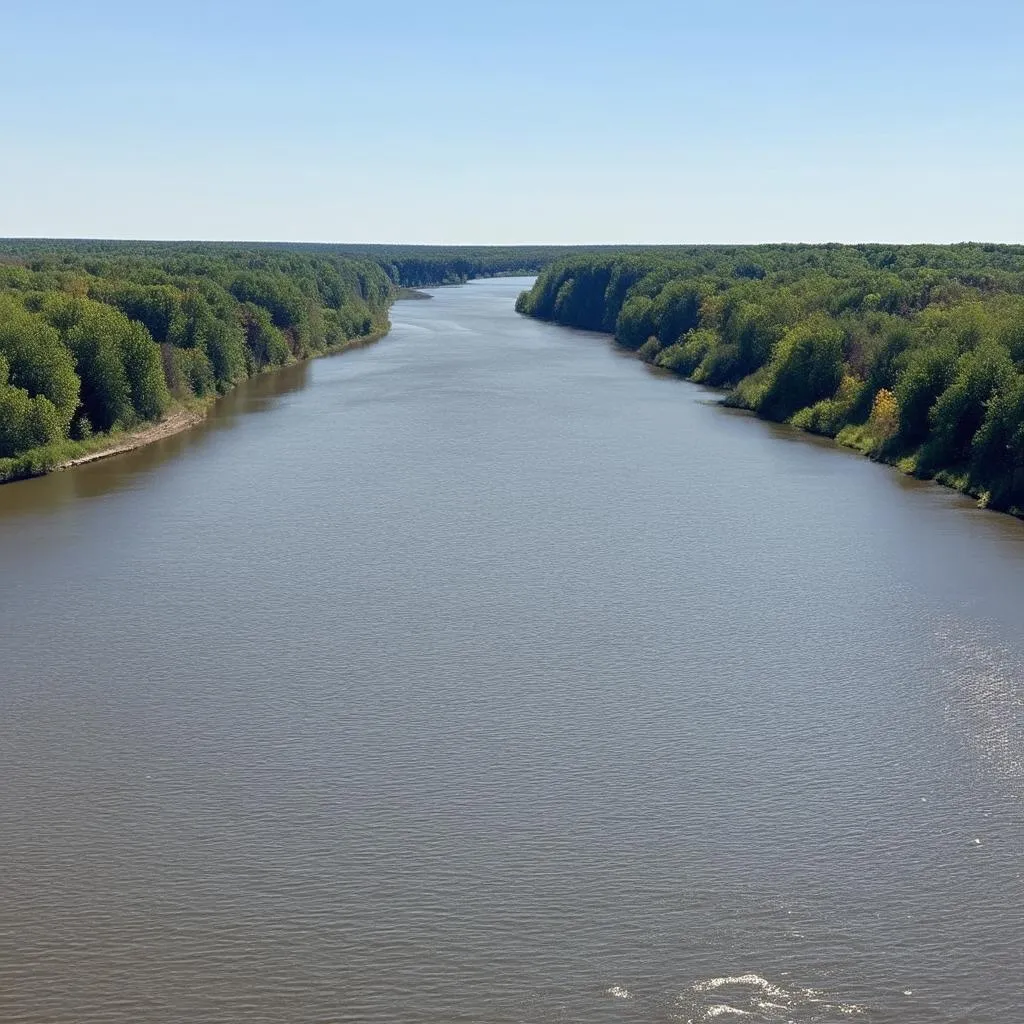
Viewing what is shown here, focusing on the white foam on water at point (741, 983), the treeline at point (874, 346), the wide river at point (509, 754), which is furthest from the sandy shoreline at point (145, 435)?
the white foam on water at point (741, 983)

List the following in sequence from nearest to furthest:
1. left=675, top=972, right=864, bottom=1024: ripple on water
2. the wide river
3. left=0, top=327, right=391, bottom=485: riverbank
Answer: left=675, top=972, right=864, bottom=1024: ripple on water, the wide river, left=0, top=327, right=391, bottom=485: riverbank

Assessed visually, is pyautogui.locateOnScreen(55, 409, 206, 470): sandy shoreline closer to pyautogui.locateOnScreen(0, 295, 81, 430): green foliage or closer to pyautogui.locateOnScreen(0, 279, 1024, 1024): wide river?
pyautogui.locateOnScreen(0, 295, 81, 430): green foliage

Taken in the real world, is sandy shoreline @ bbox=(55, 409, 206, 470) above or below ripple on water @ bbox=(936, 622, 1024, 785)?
below

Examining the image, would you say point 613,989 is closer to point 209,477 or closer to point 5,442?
point 209,477

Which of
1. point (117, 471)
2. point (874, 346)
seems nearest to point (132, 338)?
point (117, 471)

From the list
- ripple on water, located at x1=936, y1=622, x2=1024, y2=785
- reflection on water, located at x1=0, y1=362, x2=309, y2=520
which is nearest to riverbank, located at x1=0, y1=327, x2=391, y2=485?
reflection on water, located at x1=0, y1=362, x2=309, y2=520

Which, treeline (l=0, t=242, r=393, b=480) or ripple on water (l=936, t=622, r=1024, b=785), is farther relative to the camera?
treeline (l=0, t=242, r=393, b=480)
